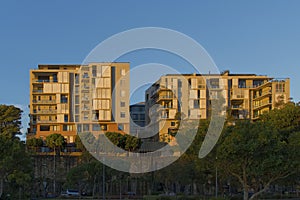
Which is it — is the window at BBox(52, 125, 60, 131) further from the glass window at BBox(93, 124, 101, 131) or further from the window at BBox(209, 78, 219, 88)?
the window at BBox(209, 78, 219, 88)

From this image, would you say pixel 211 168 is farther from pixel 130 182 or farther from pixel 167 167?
pixel 130 182

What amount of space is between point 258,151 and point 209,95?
51775 mm

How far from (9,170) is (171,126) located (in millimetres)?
48142

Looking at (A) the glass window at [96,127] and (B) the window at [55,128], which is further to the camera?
(B) the window at [55,128]

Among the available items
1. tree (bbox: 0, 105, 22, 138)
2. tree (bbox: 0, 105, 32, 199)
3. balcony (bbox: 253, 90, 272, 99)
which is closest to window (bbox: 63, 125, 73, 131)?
tree (bbox: 0, 105, 22, 138)

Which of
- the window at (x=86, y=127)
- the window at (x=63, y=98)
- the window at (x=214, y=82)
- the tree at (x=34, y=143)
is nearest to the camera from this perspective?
the tree at (x=34, y=143)

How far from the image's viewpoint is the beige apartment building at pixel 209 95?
79.2 m

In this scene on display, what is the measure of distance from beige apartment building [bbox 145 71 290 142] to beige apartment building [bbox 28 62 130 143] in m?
6.83

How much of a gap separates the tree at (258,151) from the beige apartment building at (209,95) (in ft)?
156

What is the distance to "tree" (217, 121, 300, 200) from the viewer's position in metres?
29.3

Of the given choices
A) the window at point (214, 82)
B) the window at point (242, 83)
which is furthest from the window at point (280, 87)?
the window at point (214, 82)

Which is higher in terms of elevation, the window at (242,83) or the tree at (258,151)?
the window at (242,83)

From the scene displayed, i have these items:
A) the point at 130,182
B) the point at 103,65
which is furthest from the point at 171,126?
the point at 130,182

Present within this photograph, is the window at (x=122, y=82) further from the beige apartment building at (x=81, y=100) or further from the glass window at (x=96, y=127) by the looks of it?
the glass window at (x=96, y=127)
